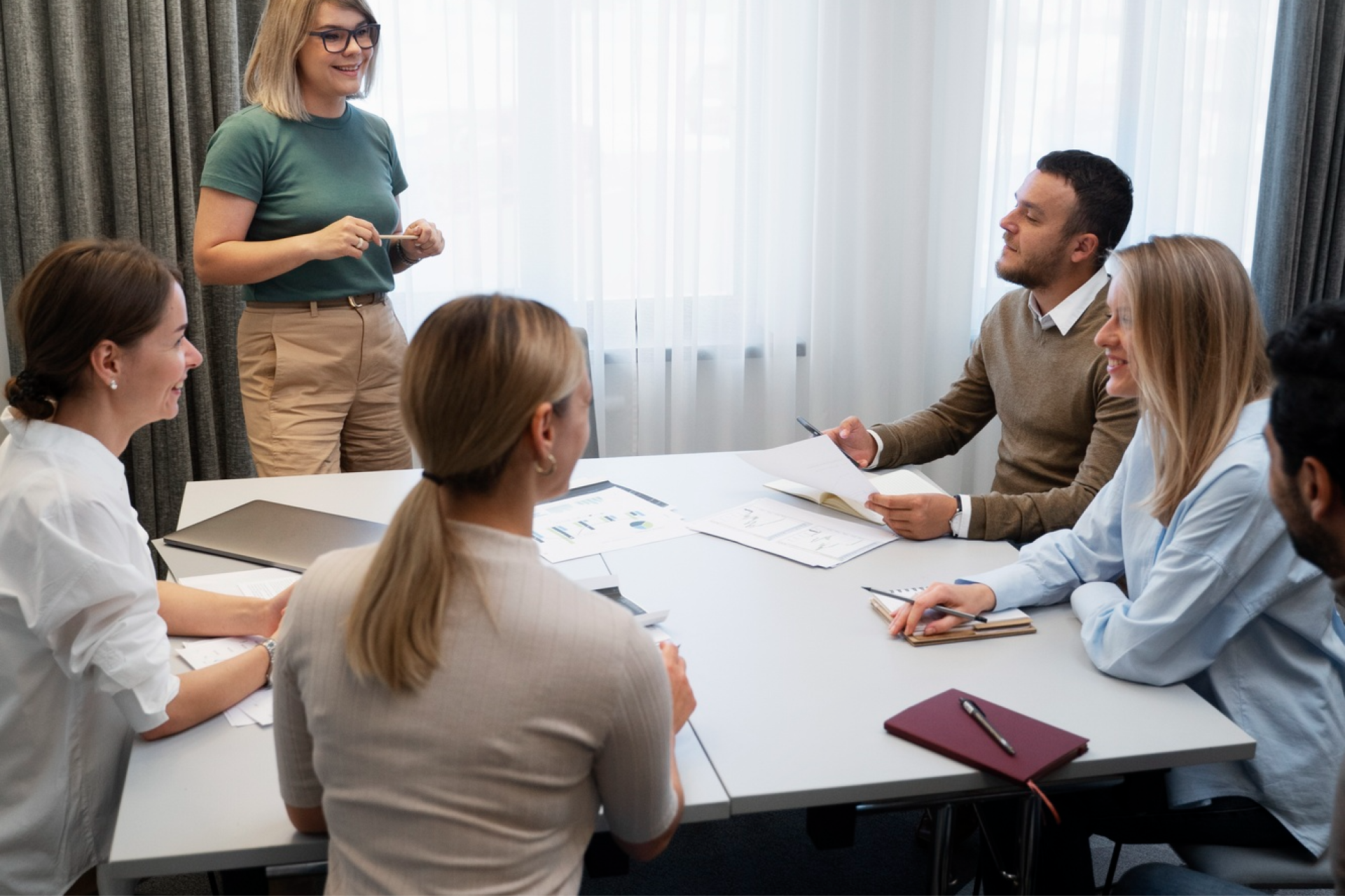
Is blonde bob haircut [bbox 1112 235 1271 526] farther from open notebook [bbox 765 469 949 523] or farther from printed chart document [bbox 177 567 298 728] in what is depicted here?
printed chart document [bbox 177 567 298 728]

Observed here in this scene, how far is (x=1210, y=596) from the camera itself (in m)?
1.50

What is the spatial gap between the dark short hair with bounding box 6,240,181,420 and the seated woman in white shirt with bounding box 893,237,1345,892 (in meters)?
1.16

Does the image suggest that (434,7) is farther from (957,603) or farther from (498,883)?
(498,883)

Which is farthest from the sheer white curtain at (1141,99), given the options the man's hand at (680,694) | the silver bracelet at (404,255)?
the man's hand at (680,694)

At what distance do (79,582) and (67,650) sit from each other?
0.10 meters

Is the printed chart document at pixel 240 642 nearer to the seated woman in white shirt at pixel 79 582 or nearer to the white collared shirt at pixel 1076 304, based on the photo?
the seated woman in white shirt at pixel 79 582

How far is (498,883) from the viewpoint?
1.06 m

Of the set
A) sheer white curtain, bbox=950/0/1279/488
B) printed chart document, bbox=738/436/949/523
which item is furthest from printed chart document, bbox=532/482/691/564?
sheer white curtain, bbox=950/0/1279/488

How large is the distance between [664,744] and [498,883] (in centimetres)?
20

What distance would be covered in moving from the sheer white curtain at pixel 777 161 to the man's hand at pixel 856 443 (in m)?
1.14

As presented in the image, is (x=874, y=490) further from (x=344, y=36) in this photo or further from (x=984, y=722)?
(x=344, y=36)

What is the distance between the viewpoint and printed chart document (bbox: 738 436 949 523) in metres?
2.14

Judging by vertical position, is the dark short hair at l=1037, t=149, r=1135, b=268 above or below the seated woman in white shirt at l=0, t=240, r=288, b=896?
above

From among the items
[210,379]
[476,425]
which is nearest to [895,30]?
[210,379]
